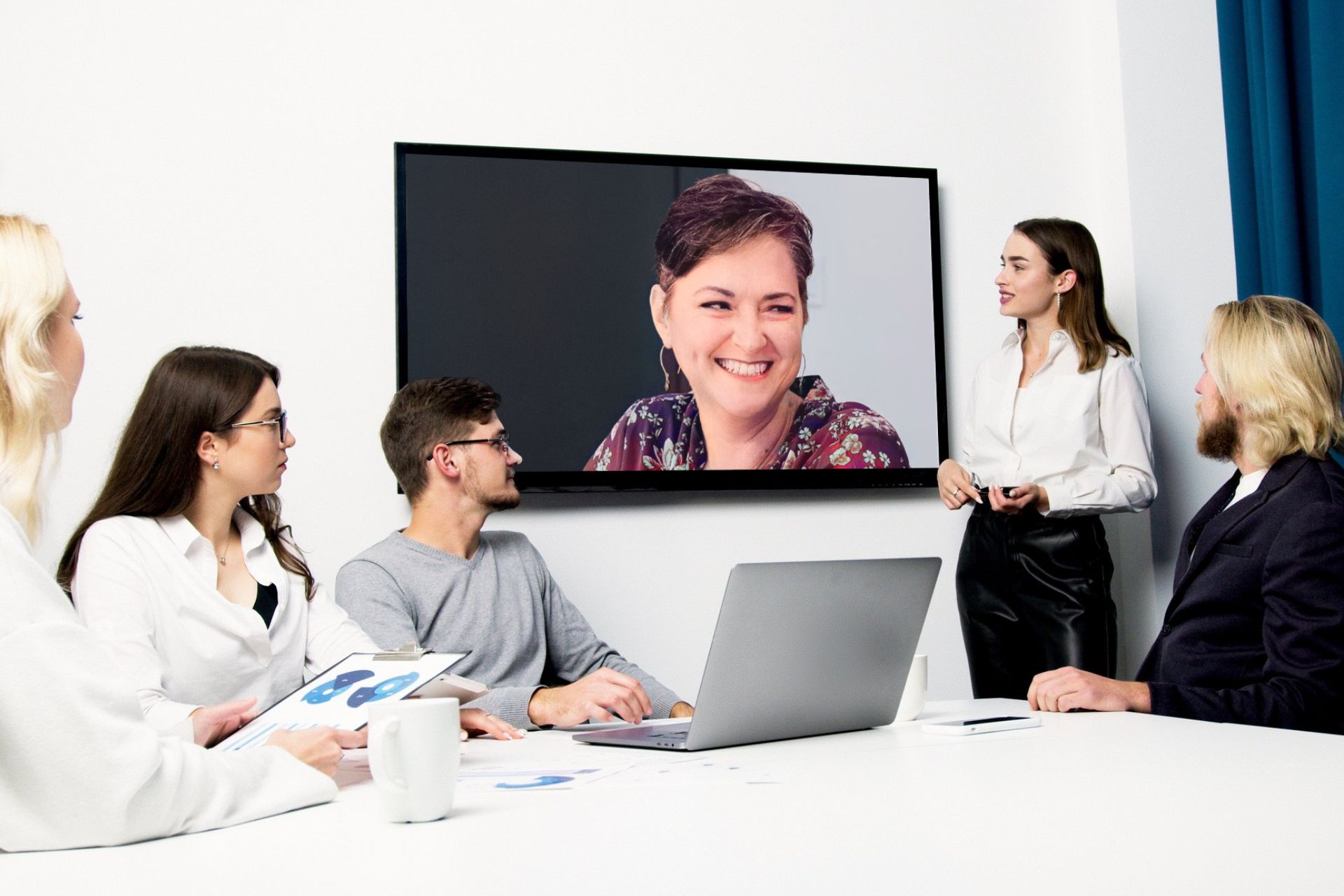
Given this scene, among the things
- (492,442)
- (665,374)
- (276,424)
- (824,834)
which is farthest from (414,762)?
(665,374)

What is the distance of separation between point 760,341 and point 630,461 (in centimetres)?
46

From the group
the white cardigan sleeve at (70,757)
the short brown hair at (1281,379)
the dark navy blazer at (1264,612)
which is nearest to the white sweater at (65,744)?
the white cardigan sleeve at (70,757)

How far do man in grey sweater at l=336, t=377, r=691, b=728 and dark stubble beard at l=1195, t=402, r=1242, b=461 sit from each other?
1024 millimetres

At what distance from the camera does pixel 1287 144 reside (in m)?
2.78

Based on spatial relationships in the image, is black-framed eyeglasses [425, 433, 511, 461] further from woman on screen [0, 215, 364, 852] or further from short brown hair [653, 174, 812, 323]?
woman on screen [0, 215, 364, 852]

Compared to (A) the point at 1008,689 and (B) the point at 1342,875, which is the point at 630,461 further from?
(B) the point at 1342,875

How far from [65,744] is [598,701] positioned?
0.87m

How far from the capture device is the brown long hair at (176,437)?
179 cm

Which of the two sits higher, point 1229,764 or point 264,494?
point 264,494

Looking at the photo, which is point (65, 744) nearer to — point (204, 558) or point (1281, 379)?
point (204, 558)

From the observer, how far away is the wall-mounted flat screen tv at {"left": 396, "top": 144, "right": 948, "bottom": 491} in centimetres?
272

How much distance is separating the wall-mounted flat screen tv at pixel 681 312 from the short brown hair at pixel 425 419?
260 mm

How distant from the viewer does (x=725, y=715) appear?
1.35 m

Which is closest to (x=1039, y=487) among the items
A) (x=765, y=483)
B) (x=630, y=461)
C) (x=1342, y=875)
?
(x=765, y=483)
